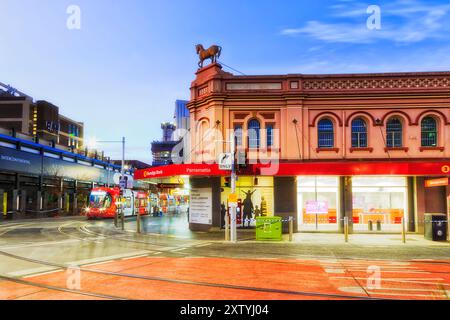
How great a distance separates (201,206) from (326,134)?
9.10 meters

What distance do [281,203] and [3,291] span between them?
17.3m

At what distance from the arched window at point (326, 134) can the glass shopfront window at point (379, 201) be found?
8.66ft

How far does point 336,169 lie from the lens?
22.0 m

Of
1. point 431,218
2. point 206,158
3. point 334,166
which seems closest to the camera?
point 431,218

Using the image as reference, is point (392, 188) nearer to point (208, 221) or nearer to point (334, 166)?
point (334, 166)

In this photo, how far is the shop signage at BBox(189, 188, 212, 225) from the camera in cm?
2519

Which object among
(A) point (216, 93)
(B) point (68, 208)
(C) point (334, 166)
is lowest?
(B) point (68, 208)

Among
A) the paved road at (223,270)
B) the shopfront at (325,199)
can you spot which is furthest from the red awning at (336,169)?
the paved road at (223,270)

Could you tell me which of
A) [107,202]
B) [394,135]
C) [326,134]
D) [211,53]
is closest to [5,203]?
[107,202]

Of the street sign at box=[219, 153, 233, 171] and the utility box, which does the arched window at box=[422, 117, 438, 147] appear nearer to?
the utility box

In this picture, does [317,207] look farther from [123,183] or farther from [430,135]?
[123,183]

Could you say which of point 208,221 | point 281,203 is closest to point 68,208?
point 208,221

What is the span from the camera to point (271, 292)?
8609mm

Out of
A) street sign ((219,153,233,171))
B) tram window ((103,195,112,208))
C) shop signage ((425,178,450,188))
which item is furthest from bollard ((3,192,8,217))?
shop signage ((425,178,450,188))
